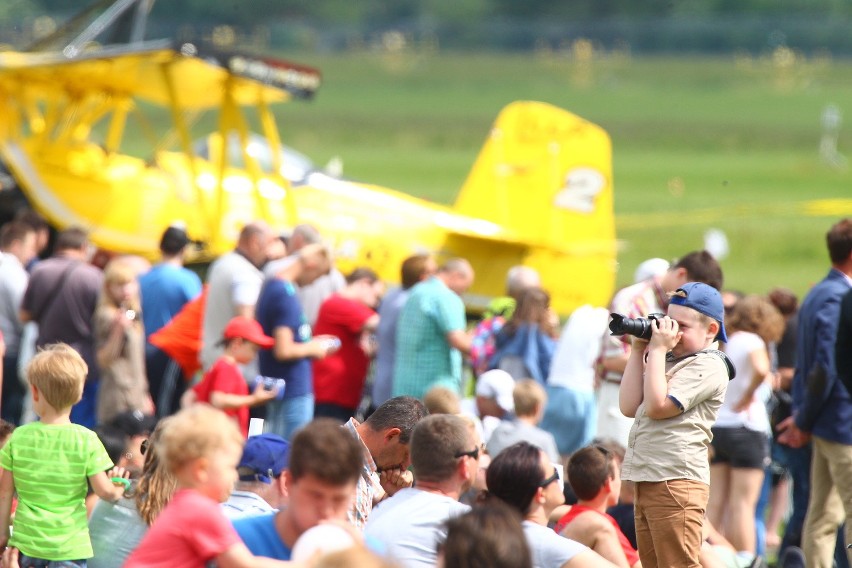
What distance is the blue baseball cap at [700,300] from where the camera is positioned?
14.3 ft

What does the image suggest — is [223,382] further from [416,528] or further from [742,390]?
[416,528]

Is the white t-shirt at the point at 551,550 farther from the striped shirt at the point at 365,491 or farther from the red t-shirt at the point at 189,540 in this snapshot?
the red t-shirt at the point at 189,540

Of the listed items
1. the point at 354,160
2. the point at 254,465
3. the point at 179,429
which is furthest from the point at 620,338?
the point at 354,160

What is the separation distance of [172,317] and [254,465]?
4.01 m

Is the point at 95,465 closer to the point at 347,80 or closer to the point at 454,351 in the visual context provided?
the point at 454,351

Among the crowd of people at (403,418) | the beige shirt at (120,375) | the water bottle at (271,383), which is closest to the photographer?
the crowd of people at (403,418)

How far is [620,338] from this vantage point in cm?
611

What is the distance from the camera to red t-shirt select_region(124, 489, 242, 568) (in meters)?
3.14

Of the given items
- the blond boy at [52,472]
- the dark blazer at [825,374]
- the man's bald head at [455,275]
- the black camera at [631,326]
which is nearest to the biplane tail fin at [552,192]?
the man's bald head at [455,275]

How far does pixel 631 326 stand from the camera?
421 centimetres

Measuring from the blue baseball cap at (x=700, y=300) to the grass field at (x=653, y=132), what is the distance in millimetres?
18519

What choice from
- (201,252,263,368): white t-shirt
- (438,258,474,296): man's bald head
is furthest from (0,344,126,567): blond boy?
(438,258,474,296): man's bald head

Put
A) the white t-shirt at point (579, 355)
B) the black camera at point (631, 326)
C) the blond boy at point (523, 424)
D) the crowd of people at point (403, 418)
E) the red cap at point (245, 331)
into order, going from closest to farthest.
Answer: the crowd of people at point (403, 418), the black camera at point (631, 326), the blond boy at point (523, 424), the red cap at point (245, 331), the white t-shirt at point (579, 355)

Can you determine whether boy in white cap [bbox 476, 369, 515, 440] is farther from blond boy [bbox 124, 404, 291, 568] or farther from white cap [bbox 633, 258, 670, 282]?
blond boy [bbox 124, 404, 291, 568]
